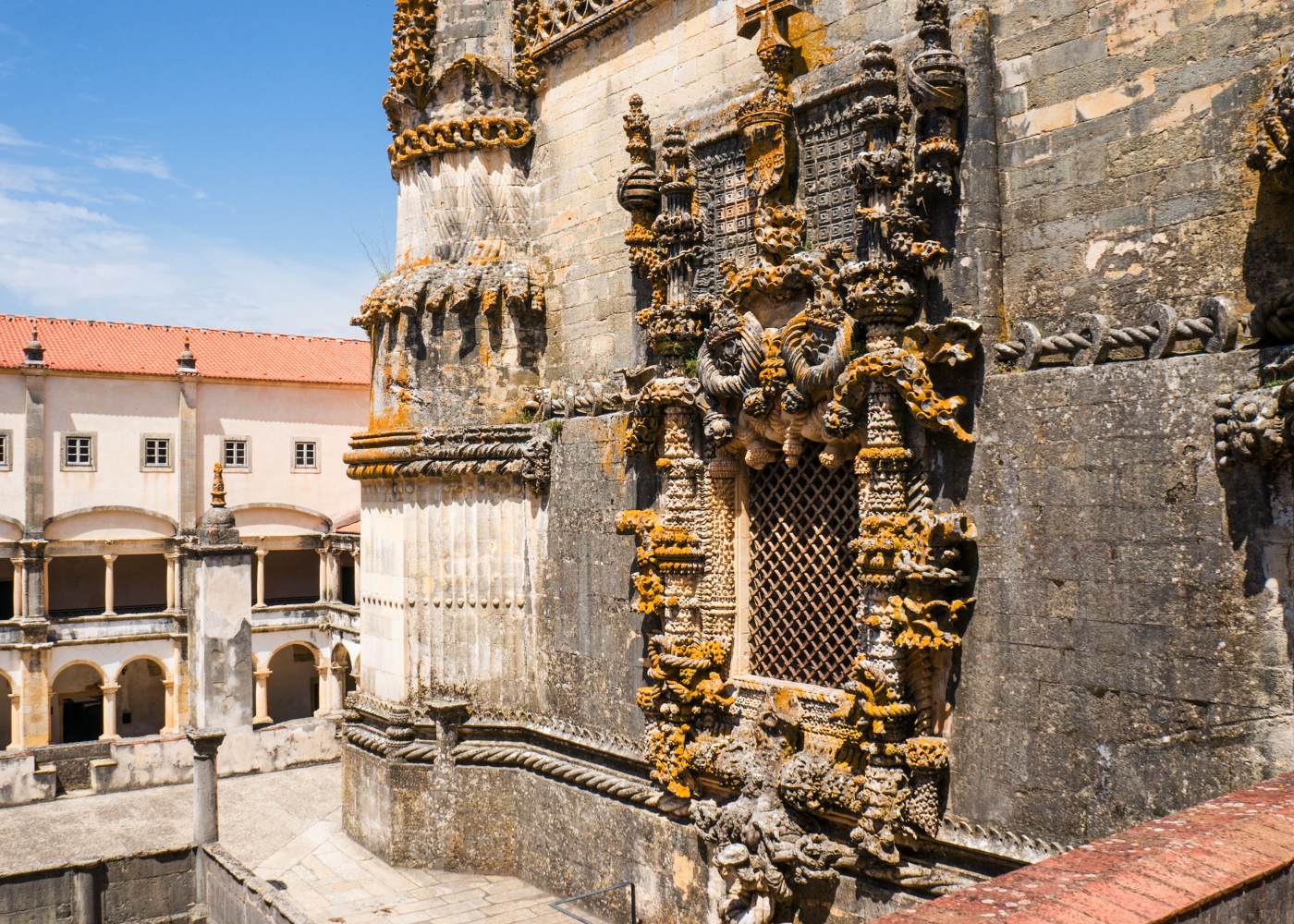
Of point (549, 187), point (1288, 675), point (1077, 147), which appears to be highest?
point (549, 187)

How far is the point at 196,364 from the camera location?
30844mm

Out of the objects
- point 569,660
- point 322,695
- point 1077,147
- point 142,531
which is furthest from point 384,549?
point 142,531

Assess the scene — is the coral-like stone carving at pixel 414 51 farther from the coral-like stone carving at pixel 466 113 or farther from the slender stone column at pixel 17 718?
the slender stone column at pixel 17 718

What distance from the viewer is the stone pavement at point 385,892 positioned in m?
10.1

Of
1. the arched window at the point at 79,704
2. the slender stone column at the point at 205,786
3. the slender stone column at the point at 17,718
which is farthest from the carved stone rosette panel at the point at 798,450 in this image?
the arched window at the point at 79,704

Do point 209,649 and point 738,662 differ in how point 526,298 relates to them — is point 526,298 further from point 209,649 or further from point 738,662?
point 209,649

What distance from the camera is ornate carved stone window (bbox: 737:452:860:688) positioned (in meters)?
8.40

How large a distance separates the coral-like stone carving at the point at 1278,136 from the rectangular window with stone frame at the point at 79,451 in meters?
29.5

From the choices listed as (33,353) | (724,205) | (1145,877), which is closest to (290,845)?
(724,205)

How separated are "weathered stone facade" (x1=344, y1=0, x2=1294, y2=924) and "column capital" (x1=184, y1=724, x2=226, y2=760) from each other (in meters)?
1.74

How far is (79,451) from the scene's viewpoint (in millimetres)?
29219

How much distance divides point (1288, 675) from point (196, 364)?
2988 centimetres

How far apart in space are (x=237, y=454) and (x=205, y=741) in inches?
784

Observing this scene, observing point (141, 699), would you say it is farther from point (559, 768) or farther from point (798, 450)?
point (798, 450)
